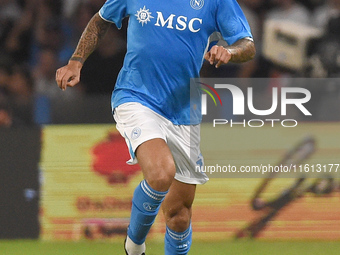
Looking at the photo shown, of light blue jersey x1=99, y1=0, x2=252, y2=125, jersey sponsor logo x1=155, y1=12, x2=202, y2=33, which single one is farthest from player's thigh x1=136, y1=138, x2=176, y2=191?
jersey sponsor logo x1=155, y1=12, x2=202, y2=33

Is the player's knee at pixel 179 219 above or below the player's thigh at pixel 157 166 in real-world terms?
below

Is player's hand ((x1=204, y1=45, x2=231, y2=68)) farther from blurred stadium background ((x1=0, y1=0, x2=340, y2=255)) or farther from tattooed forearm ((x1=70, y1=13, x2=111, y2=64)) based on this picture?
blurred stadium background ((x1=0, y1=0, x2=340, y2=255))

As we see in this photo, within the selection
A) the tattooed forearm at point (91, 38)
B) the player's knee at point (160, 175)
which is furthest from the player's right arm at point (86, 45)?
the player's knee at point (160, 175)

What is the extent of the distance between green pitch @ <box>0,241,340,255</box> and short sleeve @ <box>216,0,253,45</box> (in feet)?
7.34

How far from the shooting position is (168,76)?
4840 millimetres

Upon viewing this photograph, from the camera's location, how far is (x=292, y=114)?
691 centimetres

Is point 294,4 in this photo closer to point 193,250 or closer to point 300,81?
point 300,81

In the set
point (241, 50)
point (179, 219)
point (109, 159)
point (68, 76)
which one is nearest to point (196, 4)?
point (241, 50)

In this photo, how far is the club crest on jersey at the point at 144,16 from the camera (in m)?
4.81

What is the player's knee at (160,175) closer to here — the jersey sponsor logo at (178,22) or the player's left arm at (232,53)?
the player's left arm at (232,53)

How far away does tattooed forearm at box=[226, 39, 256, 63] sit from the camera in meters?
4.54

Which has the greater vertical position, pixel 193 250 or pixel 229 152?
pixel 229 152

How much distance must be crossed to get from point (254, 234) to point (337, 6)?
307 cm

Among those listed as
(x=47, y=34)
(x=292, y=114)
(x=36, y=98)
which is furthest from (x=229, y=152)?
(x=47, y=34)
